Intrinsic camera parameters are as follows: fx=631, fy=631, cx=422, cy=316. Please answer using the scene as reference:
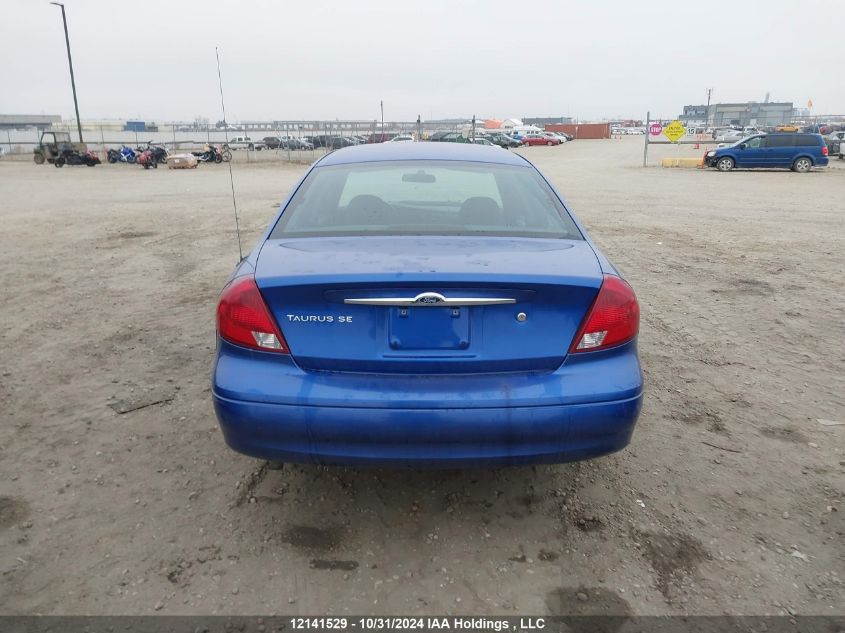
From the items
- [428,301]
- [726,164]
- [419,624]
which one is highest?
[428,301]

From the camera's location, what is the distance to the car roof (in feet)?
12.9

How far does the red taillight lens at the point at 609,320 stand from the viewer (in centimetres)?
253

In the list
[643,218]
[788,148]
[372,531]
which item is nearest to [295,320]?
[372,531]

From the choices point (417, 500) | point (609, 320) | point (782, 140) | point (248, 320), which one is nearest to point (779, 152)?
point (782, 140)

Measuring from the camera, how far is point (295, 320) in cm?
249

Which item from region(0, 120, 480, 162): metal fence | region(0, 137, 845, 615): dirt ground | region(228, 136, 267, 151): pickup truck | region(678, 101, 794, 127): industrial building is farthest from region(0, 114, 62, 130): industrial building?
region(0, 137, 845, 615): dirt ground

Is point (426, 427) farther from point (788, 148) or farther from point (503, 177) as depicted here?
point (788, 148)

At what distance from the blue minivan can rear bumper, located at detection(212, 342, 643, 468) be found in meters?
27.2

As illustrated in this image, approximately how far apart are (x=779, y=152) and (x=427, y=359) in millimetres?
27822

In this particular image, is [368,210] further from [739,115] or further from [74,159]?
[739,115]

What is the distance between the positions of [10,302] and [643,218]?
1064 centimetres

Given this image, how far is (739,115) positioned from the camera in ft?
298

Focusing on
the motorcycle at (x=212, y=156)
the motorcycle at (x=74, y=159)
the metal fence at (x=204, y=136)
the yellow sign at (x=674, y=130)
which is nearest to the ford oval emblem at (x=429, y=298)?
the yellow sign at (x=674, y=130)

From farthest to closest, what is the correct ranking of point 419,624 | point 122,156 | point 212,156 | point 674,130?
point 122,156 → point 212,156 → point 674,130 → point 419,624
